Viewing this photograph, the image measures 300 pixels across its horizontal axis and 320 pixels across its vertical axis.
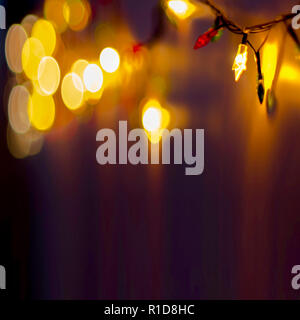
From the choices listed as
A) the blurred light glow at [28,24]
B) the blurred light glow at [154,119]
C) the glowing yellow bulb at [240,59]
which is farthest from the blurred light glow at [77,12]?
the glowing yellow bulb at [240,59]

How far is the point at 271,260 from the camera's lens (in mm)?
1535

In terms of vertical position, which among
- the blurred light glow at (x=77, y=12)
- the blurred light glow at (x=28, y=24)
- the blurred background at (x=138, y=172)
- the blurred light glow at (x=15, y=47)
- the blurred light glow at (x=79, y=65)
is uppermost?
the blurred light glow at (x=77, y=12)

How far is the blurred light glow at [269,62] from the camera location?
4.92 ft

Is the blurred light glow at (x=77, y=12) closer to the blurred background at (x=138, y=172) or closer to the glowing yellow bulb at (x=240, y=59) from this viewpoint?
the blurred background at (x=138, y=172)

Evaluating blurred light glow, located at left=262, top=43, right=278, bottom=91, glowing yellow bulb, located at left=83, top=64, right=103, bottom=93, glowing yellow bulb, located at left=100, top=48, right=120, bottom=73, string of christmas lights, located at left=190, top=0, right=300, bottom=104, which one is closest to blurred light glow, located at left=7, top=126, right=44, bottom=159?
glowing yellow bulb, located at left=83, top=64, right=103, bottom=93

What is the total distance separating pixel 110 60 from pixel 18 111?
0.43 m

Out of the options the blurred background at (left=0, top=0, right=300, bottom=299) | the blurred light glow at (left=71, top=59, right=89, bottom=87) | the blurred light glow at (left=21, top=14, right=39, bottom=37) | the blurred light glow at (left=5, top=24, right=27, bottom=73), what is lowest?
the blurred background at (left=0, top=0, right=300, bottom=299)

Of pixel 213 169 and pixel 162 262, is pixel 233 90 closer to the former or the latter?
pixel 213 169

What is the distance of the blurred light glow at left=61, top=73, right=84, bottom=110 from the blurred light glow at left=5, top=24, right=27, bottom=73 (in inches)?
7.9

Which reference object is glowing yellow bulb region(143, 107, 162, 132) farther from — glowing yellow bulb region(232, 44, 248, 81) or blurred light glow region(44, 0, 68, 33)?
blurred light glow region(44, 0, 68, 33)

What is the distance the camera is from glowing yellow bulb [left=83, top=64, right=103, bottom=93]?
5.05 ft
